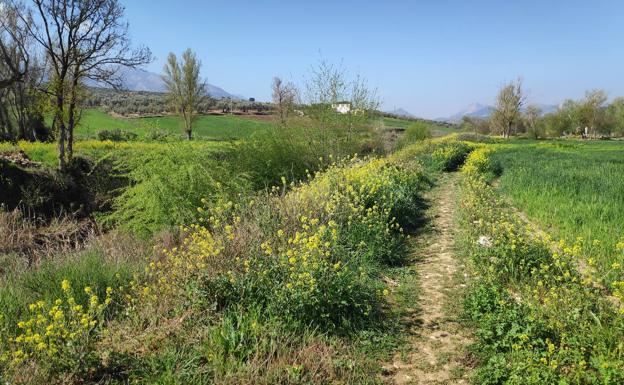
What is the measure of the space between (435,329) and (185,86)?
121ft

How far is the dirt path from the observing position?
3.80m

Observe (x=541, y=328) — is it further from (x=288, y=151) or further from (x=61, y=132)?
(x=61, y=132)

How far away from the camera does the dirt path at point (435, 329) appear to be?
12.5 feet

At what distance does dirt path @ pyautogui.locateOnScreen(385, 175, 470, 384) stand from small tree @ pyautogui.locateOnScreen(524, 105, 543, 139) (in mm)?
78405

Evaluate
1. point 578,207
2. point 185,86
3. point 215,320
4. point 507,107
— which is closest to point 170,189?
point 215,320

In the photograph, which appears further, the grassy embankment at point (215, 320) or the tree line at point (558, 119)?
the tree line at point (558, 119)

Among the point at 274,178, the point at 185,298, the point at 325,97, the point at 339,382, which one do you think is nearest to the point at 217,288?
the point at 185,298

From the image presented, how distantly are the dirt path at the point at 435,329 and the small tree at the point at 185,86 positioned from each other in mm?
33198

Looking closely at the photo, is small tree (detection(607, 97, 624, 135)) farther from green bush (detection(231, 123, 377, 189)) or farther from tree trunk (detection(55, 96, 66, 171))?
tree trunk (detection(55, 96, 66, 171))

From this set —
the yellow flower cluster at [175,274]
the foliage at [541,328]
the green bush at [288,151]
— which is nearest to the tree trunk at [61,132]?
the green bush at [288,151]

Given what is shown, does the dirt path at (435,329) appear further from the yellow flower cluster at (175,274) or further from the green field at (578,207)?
the yellow flower cluster at (175,274)

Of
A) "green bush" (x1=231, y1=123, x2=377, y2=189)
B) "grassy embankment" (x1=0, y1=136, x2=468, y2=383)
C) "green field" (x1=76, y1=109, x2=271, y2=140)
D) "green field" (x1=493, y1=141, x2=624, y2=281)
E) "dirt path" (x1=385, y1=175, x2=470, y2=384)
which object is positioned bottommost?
"dirt path" (x1=385, y1=175, x2=470, y2=384)

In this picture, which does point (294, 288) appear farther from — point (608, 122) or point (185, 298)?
point (608, 122)

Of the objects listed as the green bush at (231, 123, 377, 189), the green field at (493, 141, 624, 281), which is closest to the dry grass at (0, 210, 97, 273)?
the green bush at (231, 123, 377, 189)
